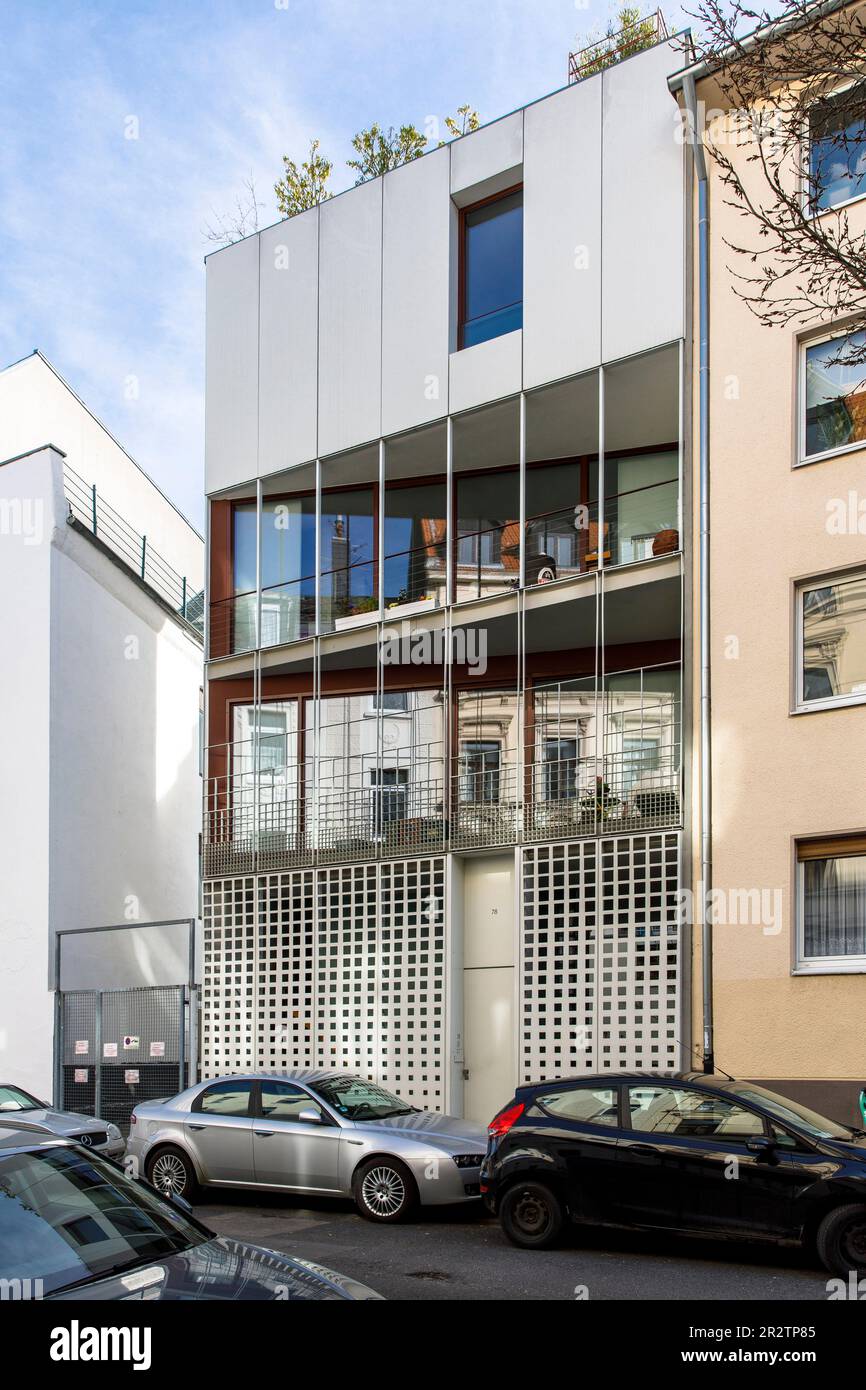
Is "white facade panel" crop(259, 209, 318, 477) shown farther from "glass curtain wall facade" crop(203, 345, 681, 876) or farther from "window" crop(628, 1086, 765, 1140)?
"window" crop(628, 1086, 765, 1140)

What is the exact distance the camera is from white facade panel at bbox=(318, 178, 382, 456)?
64.6ft

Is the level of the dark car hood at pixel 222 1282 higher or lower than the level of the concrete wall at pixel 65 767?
lower

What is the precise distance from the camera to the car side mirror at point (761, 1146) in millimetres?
10250

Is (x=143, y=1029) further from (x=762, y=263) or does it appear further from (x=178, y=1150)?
(x=762, y=263)

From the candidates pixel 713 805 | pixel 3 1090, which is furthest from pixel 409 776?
pixel 3 1090

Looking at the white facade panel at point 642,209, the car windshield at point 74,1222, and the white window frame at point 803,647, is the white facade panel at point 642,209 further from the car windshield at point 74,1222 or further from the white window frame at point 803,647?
the car windshield at point 74,1222

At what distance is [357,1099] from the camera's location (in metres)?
13.8

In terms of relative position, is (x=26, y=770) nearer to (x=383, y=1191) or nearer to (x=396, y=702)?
(x=396, y=702)

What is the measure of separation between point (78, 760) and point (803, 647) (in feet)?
47.5

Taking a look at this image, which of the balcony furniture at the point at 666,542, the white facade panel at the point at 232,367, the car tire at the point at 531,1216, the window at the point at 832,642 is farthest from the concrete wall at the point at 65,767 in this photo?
the window at the point at 832,642

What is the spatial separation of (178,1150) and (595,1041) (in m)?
4.91

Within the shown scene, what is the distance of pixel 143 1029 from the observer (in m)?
21.6

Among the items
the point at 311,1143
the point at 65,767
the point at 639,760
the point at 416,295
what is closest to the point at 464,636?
the point at 639,760

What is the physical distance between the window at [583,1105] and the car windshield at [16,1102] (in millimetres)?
8074
